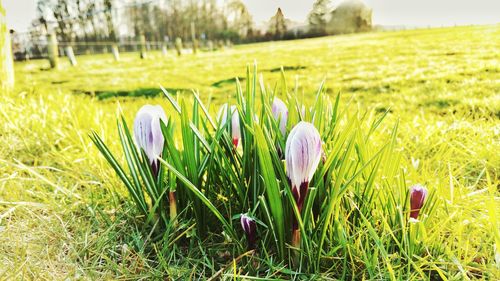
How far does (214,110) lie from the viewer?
1094 mm

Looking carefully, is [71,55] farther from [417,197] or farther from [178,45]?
[417,197]

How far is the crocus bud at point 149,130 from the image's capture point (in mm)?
876

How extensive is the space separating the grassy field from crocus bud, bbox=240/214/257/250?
0.20ft

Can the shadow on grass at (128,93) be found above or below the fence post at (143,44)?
below

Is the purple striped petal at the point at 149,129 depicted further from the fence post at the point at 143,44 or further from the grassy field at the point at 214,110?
the fence post at the point at 143,44

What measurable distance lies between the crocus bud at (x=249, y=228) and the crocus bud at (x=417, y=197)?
272 mm

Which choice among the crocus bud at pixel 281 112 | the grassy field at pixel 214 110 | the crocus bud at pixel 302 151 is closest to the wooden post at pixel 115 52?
the grassy field at pixel 214 110

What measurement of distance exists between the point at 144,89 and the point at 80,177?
1805 mm

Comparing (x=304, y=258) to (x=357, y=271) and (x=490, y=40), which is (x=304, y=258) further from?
(x=490, y=40)

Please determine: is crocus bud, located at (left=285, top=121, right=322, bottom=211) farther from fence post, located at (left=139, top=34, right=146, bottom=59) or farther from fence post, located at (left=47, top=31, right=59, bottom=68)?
fence post, located at (left=47, top=31, right=59, bottom=68)

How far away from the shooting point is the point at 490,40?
7.07 ft

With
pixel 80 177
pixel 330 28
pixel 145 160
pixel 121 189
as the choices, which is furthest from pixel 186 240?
pixel 330 28

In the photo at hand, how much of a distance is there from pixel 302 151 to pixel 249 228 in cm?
22

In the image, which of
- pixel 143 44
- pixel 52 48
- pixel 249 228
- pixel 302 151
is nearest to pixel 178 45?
pixel 143 44
